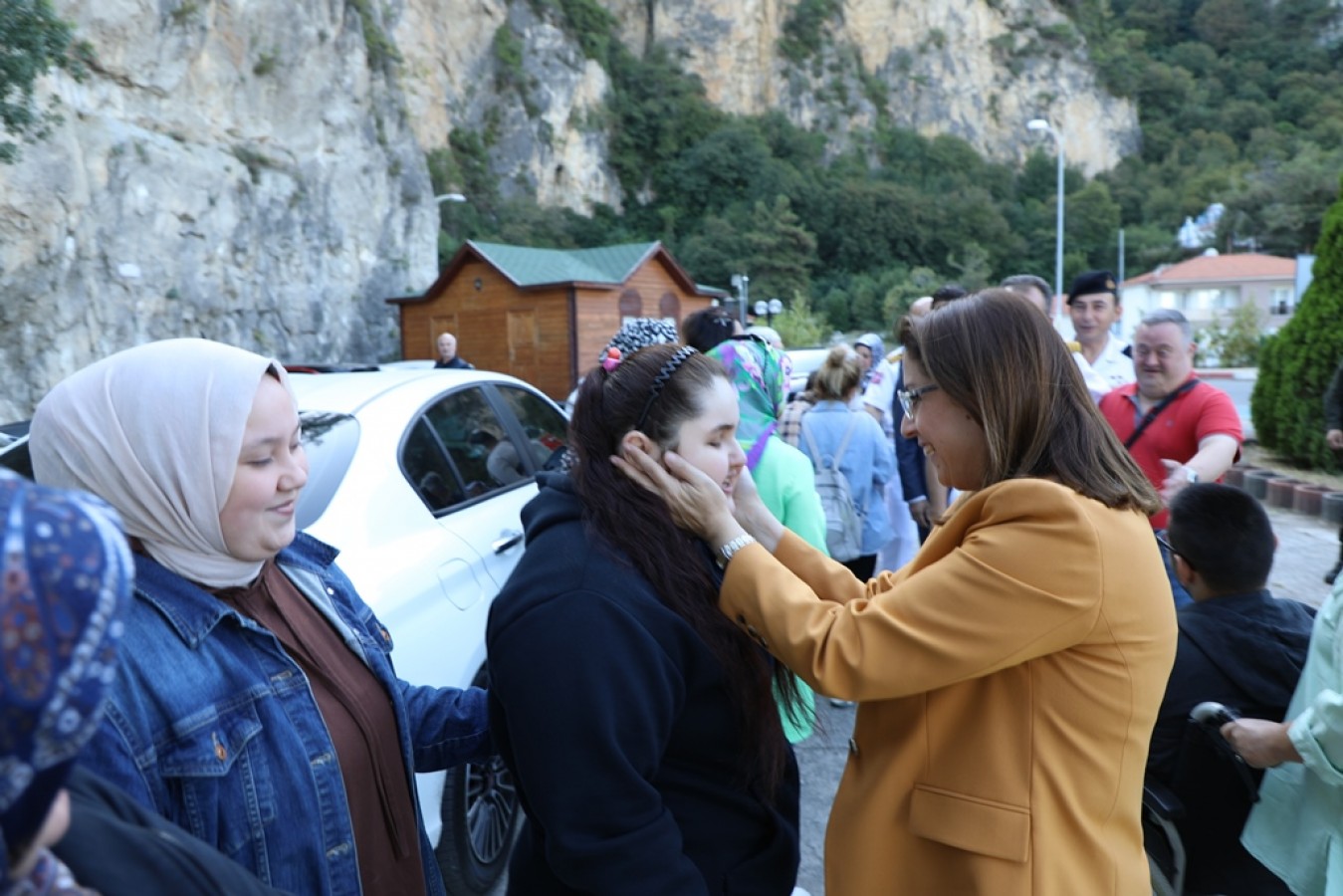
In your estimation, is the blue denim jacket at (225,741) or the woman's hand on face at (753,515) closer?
the blue denim jacket at (225,741)

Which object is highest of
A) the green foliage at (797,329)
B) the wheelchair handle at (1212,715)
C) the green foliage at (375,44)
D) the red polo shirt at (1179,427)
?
the green foliage at (375,44)

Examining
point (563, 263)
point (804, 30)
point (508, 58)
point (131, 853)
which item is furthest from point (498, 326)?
point (804, 30)

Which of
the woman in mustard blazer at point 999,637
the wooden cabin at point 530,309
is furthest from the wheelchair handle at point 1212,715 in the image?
the wooden cabin at point 530,309

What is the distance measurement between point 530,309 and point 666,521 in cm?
2771

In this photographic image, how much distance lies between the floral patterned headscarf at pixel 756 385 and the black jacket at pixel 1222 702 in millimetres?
1537

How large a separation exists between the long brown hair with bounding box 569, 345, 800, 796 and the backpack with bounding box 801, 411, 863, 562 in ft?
10.8

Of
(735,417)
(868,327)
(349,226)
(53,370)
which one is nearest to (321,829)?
(735,417)

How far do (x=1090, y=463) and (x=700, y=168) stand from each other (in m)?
66.0

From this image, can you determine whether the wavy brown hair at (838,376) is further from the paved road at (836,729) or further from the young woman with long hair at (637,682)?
the young woman with long hair at (637,682)

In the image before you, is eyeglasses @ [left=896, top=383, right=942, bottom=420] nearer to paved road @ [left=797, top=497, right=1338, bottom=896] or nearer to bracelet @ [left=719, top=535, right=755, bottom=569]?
bracelet @ [left=719, top=535, right=755, bottom=569]

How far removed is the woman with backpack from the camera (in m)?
5.11

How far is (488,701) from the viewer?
1822 millimetres

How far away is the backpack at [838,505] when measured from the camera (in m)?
5.05

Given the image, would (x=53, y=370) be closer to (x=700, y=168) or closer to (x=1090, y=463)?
(x=1090, y=463)
